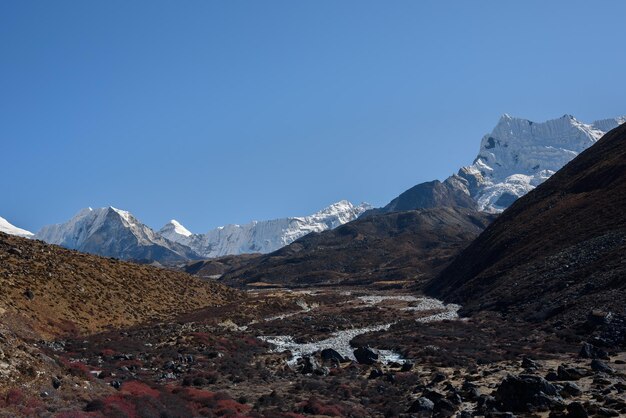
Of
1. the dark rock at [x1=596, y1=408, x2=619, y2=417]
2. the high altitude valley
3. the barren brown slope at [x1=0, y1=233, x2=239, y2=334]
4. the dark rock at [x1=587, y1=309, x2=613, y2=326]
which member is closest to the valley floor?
the dark rock at [x1=596, y1=408, x2=619, y2=417]

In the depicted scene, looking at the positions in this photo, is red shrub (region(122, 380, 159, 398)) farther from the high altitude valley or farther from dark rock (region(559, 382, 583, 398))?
dark rock (region(559, 382, 583, 398))

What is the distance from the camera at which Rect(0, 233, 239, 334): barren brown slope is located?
63.3 m

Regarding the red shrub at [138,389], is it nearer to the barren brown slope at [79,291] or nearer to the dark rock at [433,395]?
the dark rock at [433,395]

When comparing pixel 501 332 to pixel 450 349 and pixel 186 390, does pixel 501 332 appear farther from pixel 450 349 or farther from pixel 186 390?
pixel 186 390

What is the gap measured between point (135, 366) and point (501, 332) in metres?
41.4

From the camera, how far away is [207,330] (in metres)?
74.1

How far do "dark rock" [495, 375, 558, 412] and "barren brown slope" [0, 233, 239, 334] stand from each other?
45196 mm

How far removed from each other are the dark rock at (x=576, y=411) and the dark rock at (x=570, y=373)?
8571mm

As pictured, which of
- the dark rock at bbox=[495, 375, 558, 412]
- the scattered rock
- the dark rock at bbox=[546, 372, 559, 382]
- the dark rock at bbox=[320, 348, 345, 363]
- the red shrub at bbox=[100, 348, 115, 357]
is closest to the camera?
the dark rock at bbox=[495, 375, 558, 412]

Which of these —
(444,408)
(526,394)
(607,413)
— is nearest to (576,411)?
(607,413)

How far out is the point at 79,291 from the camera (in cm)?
7612

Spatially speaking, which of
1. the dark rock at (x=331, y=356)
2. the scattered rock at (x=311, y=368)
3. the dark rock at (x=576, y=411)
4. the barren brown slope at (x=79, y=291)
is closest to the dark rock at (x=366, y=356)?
the dark rock at (x=331, y=356)

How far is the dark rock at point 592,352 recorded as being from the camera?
146 ft

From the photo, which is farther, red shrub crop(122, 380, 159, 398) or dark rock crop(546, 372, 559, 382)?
dark rock crop(546, 372, 559, 382)
